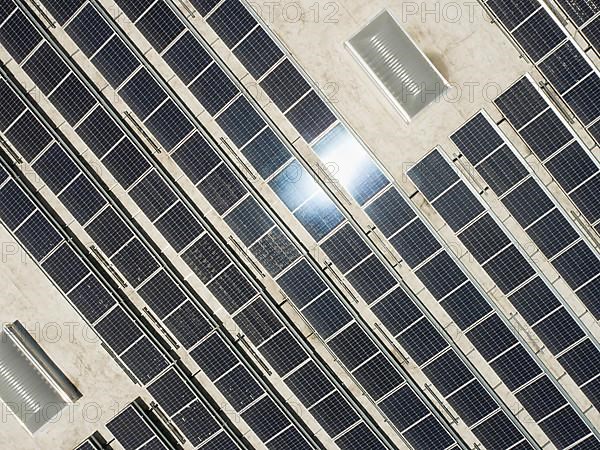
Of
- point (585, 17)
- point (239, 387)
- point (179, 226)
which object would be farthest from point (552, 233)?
point (179, 226)

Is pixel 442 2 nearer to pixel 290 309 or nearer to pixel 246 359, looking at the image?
pixel 290 309

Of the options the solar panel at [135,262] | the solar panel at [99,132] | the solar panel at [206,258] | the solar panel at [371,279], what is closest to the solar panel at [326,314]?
the solar panel at [371,279]

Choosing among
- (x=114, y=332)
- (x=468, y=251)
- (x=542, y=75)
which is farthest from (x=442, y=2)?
(x=114, y=332)

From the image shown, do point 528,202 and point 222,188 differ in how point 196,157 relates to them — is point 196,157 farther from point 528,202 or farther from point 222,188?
point 528,202

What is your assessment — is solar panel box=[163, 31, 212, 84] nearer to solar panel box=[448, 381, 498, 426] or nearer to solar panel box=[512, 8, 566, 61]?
solar panel box=[512, 8, 566, 61]

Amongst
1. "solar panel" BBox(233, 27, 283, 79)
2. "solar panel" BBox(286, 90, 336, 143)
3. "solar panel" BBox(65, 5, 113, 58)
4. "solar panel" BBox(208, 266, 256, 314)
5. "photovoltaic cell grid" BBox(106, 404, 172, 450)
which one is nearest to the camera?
"solar panel" BBox(233, 27, 283, 79)

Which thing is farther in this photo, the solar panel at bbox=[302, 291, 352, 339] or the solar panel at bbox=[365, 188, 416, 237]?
the solar panel at bbox=[302, 291, 352, 339]

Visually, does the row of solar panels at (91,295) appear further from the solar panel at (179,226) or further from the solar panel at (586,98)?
the solar panel at (586,98)

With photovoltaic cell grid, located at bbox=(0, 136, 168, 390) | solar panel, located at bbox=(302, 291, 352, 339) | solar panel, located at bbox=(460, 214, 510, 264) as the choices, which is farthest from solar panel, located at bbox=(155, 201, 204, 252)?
solar panel, located at bbox=(460, 214, 510, 264)
